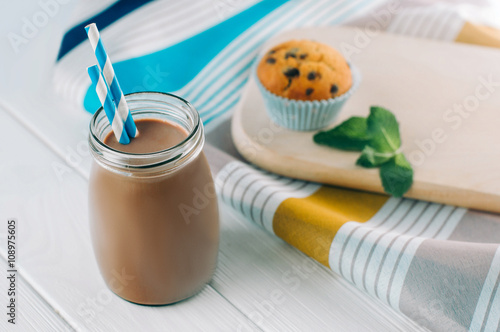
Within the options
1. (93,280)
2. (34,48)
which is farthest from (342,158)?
(34,48)

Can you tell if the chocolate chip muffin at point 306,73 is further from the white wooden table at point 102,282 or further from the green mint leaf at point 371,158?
the white wooden table at point 102,282

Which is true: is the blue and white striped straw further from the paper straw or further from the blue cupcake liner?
the blue cupcake liner

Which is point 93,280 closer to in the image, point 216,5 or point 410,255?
point 410,255

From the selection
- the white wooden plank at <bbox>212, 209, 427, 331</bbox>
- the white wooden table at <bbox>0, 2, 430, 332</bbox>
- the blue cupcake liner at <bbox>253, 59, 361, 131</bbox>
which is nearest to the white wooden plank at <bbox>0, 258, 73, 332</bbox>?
the white wooden table at <bbox>0, 2, 430, 332</bbox>

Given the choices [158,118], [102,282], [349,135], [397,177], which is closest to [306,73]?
[349,135]

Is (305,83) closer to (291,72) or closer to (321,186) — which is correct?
(291,72)
